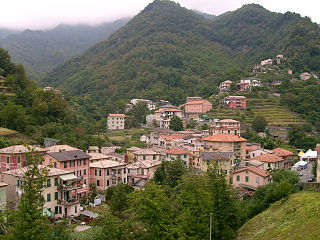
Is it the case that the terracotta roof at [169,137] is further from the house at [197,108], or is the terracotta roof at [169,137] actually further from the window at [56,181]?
the window at [56,181]

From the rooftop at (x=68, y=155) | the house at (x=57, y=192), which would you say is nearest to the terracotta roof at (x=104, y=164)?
the rooftop at (x=68, y=155)

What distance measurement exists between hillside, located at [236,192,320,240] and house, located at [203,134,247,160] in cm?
1896

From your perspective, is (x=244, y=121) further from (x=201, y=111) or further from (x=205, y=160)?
(x=205, y=160)

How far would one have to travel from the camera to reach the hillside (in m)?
16.9

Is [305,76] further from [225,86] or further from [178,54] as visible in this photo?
[178,54]

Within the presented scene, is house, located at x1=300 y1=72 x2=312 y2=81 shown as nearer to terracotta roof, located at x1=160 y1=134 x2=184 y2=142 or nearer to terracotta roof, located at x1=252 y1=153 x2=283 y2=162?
terracotta roof, located at x1=160 y1=134 x2=184 y2=142

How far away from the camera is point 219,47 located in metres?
142

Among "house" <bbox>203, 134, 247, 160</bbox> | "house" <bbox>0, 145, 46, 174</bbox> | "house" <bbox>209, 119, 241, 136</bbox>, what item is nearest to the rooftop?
"house" <bbox>0, 145, 46, 174</bbox>

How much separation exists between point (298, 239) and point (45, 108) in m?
37.8

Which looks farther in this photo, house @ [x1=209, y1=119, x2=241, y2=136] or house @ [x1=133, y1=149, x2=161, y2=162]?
house @ [x1=209, y1=119, x2=241, y2=136]

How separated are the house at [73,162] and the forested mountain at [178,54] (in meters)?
51.5

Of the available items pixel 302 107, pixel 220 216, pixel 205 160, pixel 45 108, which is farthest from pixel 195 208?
pixel 302 107

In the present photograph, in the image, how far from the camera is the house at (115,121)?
7175 centimetres

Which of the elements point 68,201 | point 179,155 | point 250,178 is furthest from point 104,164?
point 250,178
